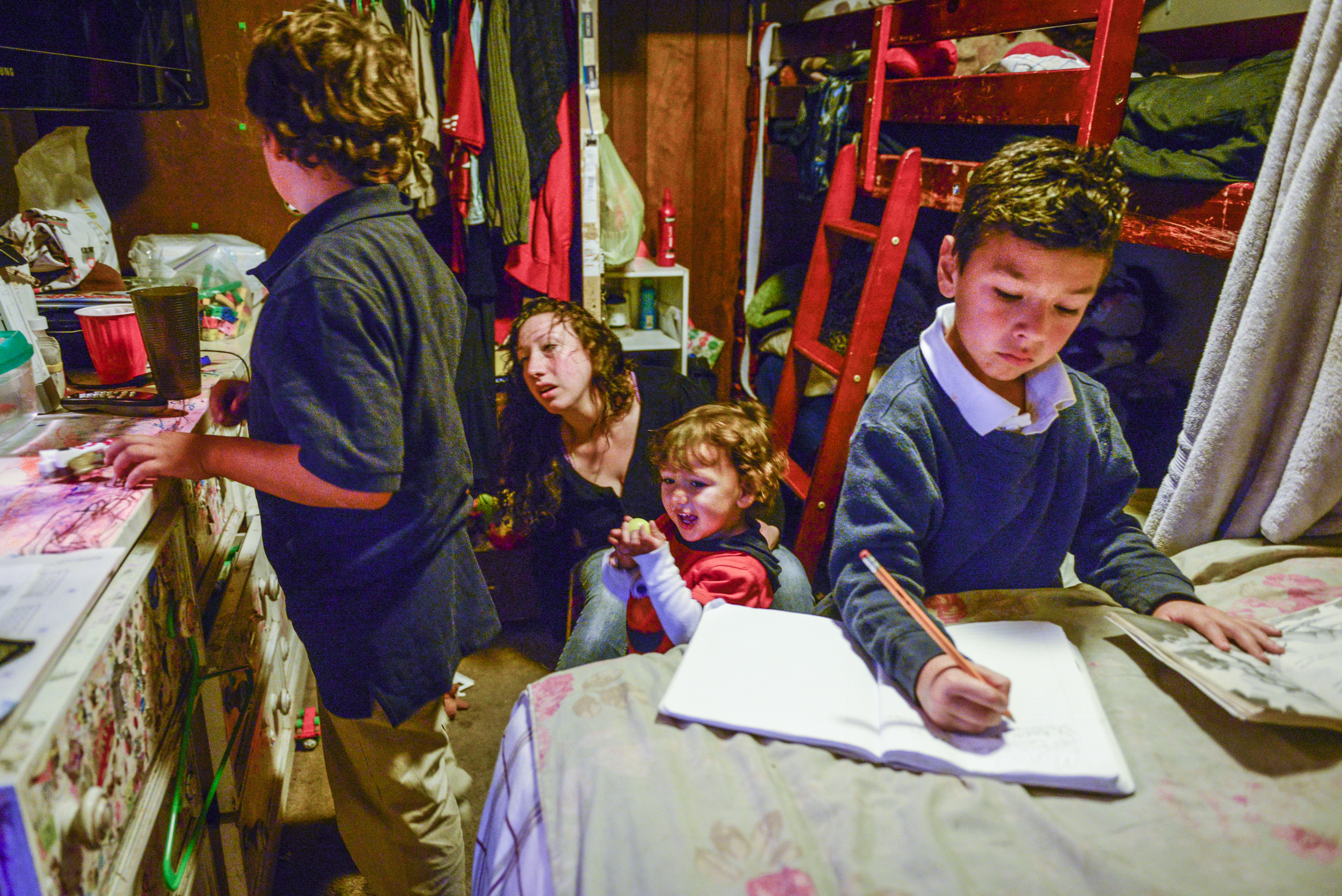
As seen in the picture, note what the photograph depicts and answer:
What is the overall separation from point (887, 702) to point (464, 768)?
142 centimetres

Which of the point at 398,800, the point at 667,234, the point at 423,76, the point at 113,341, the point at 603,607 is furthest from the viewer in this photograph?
the point at 667,234

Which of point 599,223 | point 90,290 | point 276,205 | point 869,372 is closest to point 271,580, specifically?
point 90,290

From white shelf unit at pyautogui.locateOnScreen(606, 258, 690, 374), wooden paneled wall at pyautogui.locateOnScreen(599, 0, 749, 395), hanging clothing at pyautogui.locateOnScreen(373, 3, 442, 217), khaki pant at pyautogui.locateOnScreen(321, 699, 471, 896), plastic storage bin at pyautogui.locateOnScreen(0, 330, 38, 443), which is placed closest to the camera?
plastic storage bin at pyautogui.locateOnScreen(0, 330, 38, 443)

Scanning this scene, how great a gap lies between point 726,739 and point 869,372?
4.55 feet

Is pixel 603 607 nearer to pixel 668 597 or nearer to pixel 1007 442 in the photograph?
pixel 668 597

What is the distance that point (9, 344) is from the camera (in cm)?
111

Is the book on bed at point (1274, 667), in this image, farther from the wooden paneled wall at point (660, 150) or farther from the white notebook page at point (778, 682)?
the wooden paneled wall at point (660, 150)

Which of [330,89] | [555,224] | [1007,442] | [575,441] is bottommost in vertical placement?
[575,441]

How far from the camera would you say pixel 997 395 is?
1.17 metres

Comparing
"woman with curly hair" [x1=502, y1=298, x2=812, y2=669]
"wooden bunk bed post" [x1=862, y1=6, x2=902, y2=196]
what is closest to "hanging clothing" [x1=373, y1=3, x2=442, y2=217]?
"woman with curly hair" [x1=502, y1=298, x2=812, y2=669]

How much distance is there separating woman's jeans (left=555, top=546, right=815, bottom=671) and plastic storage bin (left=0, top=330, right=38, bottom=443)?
106 centimetres

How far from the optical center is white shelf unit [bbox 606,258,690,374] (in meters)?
3.24

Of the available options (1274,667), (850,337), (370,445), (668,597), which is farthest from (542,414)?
(1274,667)

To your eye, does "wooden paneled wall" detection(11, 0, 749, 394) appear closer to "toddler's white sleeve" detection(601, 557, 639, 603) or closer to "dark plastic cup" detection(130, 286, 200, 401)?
"dark plastic cup" detection(130, 286, 200, 401)
